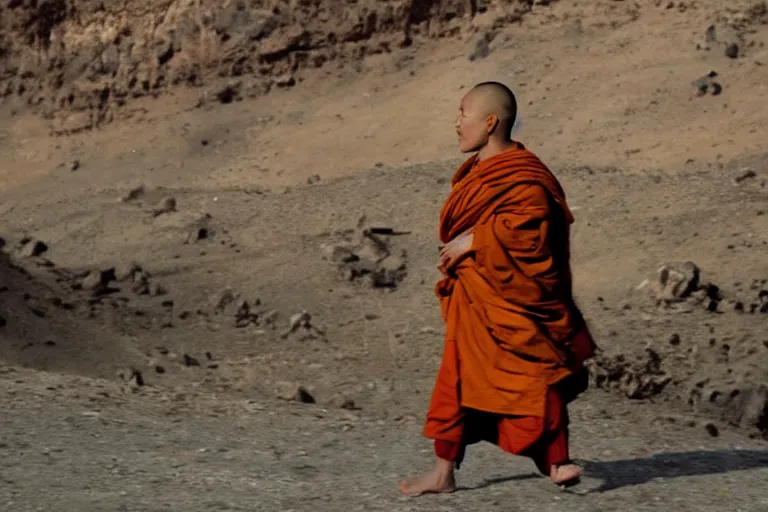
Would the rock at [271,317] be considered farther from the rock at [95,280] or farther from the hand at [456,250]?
the hand at [456,250]

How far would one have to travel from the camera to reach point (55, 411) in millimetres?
6637

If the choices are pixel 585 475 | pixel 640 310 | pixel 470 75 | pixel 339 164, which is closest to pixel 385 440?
pixel 585 475

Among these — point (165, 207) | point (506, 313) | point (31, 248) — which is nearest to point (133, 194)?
point (165, 207)

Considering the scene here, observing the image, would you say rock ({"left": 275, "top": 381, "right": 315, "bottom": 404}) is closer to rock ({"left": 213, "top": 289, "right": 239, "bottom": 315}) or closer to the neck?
rock ({"left": 213, "top": 289, "right": 239, "bottom": 315})

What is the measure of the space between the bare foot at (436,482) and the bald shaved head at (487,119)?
1.08 meters

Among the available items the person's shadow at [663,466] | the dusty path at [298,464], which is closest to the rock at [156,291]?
the dusty path at [298,464]

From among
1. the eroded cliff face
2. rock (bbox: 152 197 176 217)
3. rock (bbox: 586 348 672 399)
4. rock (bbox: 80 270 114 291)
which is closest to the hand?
rock (bbox: 586 348 672 399)

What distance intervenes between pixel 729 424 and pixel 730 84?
21.7 feet

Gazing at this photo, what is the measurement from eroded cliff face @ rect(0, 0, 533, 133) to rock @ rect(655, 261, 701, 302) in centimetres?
640

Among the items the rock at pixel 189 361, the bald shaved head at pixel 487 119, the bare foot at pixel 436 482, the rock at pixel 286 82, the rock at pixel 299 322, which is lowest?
the rock at pixel 189 361

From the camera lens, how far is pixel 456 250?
5145mm

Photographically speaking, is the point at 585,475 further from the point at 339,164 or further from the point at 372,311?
the point at 339,164

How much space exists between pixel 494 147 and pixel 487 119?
99mm

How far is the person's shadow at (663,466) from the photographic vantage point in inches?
218
